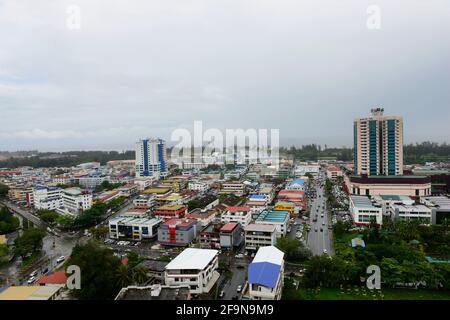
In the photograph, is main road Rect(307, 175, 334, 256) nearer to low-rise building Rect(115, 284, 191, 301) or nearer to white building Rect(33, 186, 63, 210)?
low-rise building Rect(115, 284, 191, 301)

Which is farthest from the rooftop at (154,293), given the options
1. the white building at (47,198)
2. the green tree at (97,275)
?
the white building at (47,198)

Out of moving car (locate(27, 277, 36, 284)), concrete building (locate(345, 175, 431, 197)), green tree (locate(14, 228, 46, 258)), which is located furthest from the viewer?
concrete building (locate(345, 175, 431, 197))

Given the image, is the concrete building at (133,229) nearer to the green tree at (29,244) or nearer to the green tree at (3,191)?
the green tree at (29,244)

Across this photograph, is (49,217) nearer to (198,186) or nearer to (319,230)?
(198,186)

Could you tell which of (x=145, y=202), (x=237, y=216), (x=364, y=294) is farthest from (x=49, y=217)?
(x=364, y=294)

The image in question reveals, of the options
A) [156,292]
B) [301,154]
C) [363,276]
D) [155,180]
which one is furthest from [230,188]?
[301,154]

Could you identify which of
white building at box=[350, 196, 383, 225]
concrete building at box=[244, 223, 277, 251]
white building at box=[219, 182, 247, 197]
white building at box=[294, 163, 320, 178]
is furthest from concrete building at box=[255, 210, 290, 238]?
white building at box=[294, 163, 320, 178]
